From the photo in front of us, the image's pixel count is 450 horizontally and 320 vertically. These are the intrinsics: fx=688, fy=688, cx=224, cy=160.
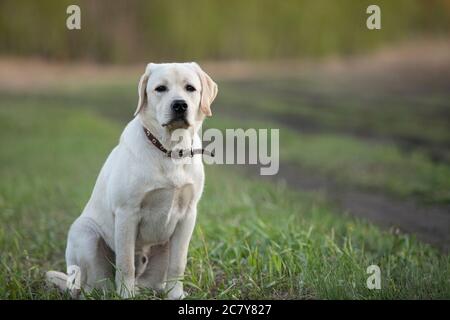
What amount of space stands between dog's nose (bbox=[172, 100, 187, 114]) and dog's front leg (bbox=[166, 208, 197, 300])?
67 cm

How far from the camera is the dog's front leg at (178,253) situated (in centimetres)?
443

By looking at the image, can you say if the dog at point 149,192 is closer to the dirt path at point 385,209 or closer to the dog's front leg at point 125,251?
the dog's front leg at point 125,251

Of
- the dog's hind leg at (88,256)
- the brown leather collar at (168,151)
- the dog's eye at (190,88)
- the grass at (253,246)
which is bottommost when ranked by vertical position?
the grass at (253,246)

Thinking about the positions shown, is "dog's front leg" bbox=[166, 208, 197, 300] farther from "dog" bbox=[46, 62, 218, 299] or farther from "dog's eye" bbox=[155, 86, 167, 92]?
"dog's eye" bbox=[155, 86, 167, 92]

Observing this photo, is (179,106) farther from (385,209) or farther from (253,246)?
(385,209)

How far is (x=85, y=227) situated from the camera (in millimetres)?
4531

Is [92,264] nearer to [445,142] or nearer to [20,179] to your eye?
[20,179]

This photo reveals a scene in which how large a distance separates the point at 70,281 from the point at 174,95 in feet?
4.59

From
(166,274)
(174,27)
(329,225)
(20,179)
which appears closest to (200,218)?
(329,225)

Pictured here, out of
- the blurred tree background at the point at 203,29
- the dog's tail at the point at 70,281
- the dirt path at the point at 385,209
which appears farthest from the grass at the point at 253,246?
the blurred tree background at the point at 203,29

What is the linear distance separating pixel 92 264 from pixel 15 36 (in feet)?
43.6

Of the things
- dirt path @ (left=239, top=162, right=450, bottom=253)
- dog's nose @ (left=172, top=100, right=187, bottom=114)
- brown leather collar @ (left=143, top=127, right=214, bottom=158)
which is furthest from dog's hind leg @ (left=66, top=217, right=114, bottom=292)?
dirt path @ (left=239, top=162, right=450, bottom=253)

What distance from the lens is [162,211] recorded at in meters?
4.30

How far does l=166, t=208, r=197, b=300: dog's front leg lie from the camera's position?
443 cm
